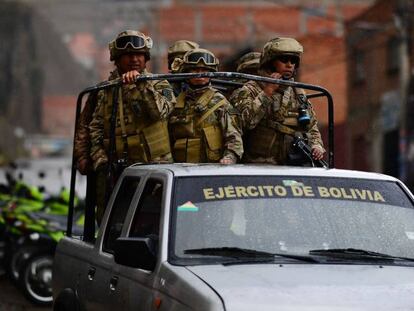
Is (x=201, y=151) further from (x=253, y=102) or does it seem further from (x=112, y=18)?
(x=112, y=18)

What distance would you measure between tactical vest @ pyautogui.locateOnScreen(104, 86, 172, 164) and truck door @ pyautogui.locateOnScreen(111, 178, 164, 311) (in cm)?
147

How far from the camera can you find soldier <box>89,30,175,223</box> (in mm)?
8297

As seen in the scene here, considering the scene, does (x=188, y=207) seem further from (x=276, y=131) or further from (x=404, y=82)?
(x=404, y=82)

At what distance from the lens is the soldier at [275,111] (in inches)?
329

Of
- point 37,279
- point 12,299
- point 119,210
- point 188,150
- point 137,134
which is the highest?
point 137,134

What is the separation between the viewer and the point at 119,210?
7188 millimetres

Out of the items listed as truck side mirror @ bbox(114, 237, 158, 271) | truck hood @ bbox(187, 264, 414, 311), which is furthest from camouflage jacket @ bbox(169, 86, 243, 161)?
truck hood @ bbox(187, 264, 414, 311)

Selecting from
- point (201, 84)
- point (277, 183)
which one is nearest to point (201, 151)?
point (201, 84)

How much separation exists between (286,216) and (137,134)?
7.63 ft

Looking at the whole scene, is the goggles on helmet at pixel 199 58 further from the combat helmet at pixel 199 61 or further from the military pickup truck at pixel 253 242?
the military pickup truck at pixel 253 242

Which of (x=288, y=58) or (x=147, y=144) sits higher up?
(x=288, y=58)

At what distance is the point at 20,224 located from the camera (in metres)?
14.1

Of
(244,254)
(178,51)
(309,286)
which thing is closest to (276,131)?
(178,51)

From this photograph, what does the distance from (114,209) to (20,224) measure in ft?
23.3
